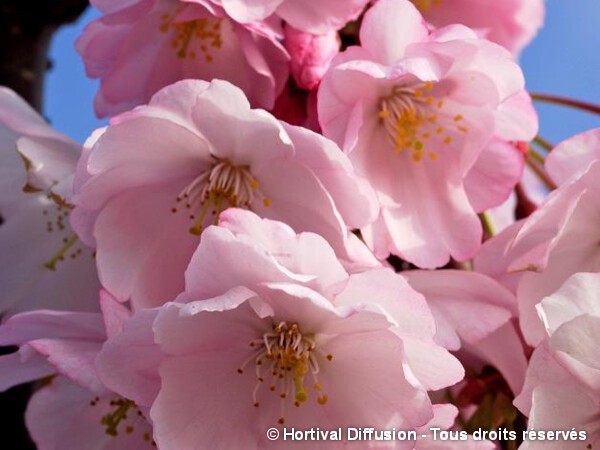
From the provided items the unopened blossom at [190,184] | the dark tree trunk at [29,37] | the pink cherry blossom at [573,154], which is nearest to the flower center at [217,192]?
the unopened blossom at [190,184]

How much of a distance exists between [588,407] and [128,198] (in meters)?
0.34

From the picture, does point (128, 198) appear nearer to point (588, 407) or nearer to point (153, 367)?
point (153, 367)

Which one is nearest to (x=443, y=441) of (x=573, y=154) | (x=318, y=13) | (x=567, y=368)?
(x=567, y=368)

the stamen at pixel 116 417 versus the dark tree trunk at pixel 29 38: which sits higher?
the stamen at pixel 116 417

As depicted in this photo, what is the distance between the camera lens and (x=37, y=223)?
857 millimetres

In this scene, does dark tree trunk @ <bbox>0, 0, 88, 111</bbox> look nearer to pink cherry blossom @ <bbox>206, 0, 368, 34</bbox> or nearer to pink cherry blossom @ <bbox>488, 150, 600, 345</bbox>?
pink cherry blossom @ <bbox>206, 0, 368, 34</bbox>

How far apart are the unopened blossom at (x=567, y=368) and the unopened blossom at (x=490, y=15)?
361 mm

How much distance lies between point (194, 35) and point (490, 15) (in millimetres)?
284

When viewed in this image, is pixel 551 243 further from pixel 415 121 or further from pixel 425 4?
pixel 425 4

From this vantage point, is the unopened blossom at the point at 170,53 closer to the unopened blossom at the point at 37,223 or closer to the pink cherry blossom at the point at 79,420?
the unopened blossom at the point at 37,223

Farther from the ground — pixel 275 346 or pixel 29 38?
pixel 275 346

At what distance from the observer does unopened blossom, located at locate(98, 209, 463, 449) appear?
522 millimetres

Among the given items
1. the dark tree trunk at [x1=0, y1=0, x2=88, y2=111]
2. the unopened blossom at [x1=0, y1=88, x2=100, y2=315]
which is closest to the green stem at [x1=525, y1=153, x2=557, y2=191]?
the unopened blossom at [x1=0, y1=88, x2=100, y2=315]

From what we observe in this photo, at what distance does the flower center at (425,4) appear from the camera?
816 millimetres
